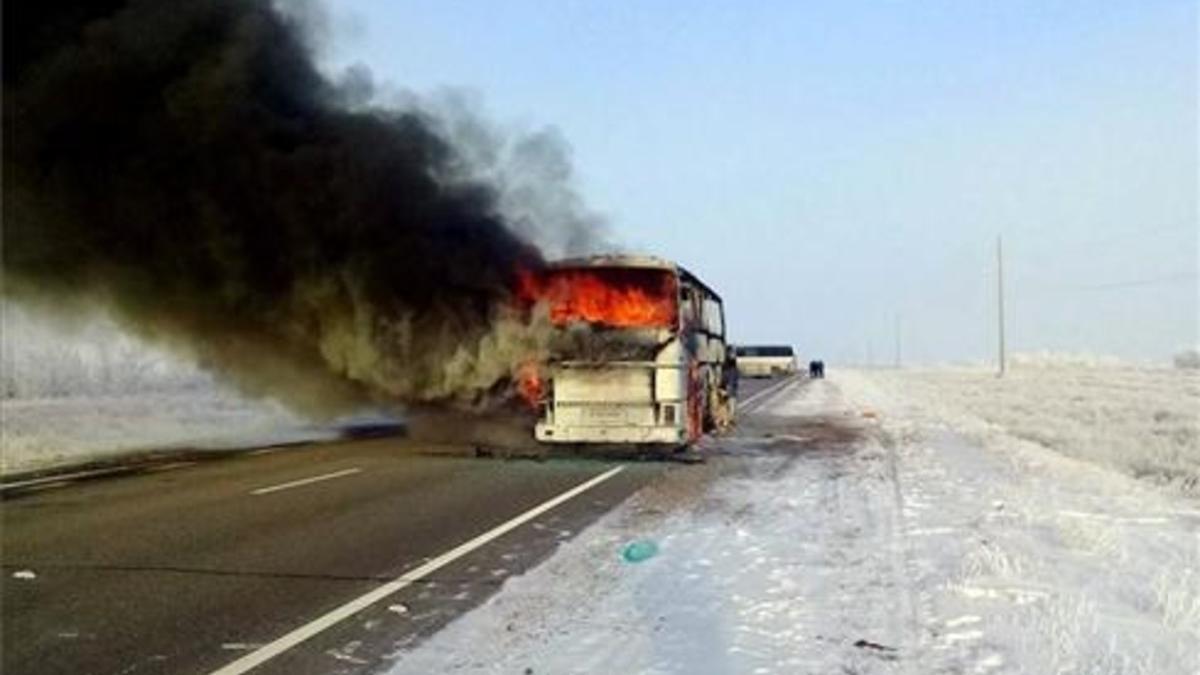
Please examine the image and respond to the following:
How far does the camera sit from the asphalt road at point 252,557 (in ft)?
20.1

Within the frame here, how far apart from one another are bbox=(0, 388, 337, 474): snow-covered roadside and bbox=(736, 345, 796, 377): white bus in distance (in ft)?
143

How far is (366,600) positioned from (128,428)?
19.3 m

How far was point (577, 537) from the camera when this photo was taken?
32.4 ft

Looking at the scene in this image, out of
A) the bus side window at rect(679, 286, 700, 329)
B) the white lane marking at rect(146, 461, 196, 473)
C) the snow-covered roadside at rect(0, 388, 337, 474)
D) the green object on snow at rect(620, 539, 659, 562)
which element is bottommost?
the green object on snow at rect(620, 539, 659, 562)

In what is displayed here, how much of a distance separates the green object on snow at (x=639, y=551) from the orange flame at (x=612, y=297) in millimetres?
7187

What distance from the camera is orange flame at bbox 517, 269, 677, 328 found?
54.3 feet

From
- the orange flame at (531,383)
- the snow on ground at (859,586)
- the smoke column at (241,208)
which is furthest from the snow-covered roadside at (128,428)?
the snow on ground at (859,586)

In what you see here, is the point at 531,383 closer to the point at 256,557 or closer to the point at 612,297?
the point at 612,297

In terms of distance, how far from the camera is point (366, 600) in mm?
7242

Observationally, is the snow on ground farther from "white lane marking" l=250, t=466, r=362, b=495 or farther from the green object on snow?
"white lane marking" l=250, t=466, r=362, b=495

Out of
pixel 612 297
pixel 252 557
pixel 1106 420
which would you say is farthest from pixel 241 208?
pixel 1106 420

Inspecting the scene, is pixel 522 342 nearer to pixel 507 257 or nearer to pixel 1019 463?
pixel 507 257

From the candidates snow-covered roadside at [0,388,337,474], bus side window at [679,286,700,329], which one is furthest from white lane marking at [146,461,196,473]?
bus side window at [679,286,700,329]

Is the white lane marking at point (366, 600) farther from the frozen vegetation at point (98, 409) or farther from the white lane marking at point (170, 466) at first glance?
the frozen vegetation at point (98, 409)
